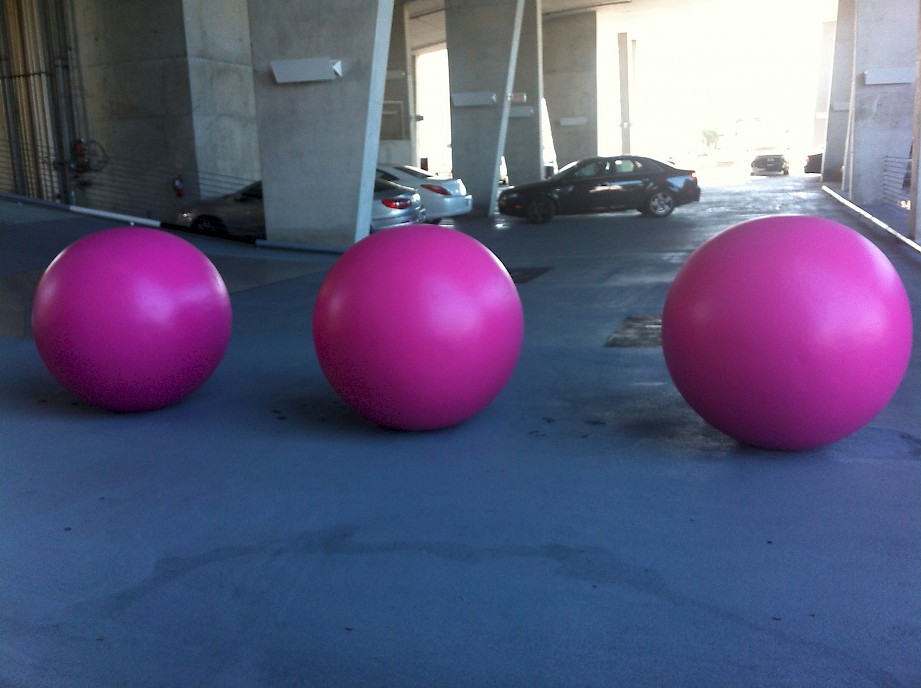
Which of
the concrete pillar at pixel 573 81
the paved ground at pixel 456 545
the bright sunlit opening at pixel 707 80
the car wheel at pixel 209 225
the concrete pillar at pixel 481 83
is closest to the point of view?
the paved ground at pixel 456 545

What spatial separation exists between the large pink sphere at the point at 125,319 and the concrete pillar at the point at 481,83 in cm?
2006

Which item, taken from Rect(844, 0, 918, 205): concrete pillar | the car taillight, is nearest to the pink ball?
the car taillight

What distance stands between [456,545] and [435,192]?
55.4ft

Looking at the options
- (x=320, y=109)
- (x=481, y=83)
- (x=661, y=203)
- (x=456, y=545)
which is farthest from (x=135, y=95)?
(x=456, y=545)

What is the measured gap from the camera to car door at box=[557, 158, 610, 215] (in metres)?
21.3

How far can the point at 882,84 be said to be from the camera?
20.0m

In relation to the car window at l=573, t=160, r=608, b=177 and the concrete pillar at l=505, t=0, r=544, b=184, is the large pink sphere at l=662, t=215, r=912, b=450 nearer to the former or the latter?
the car window at l=573, t=160, r=608, b=177

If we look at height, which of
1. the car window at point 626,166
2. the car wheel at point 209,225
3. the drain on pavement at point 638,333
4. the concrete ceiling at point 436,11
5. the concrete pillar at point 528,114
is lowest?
the drain on pavement at point 638,333

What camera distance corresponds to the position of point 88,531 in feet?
14.0

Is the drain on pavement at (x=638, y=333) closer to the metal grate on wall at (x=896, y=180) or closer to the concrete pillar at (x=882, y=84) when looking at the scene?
the metal grate on wall at (x=896, y=180)

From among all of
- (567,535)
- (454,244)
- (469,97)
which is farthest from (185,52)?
(567,535)

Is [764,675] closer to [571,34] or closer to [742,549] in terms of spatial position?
[742,549]

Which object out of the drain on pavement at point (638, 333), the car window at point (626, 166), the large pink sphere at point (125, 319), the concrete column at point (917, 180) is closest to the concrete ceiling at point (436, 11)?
the car window at point (626, 166)

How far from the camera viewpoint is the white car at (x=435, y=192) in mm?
20172
